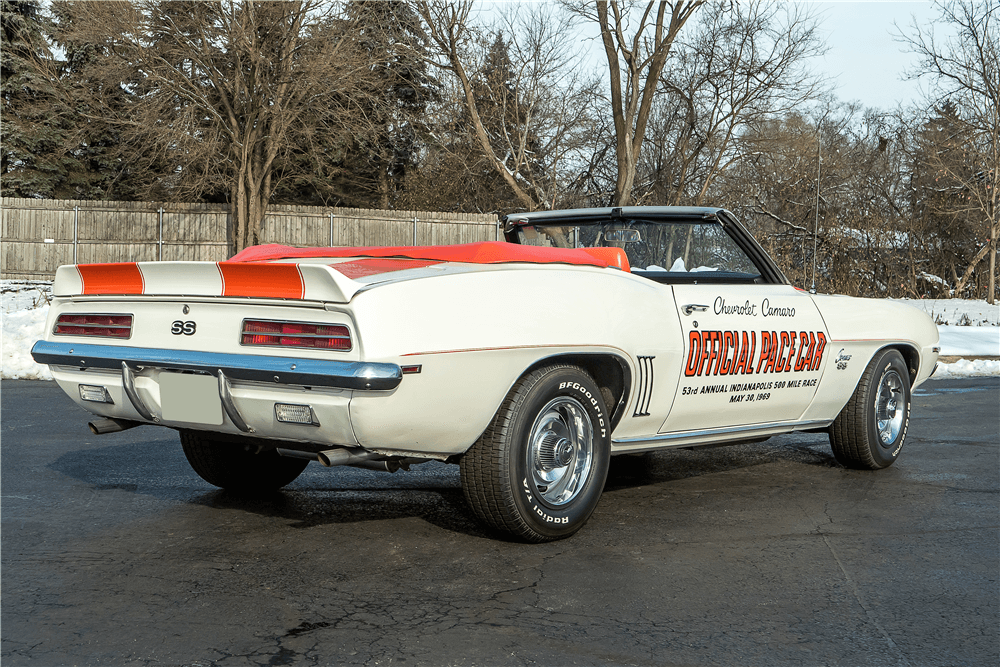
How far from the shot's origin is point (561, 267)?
4051 millimetres

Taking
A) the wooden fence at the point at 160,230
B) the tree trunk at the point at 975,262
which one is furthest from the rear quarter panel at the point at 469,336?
the tree trunk at the point at 975,262

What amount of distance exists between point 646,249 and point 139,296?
101 inches

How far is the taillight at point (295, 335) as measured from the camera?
343cm

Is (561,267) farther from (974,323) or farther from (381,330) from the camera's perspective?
(974,323)

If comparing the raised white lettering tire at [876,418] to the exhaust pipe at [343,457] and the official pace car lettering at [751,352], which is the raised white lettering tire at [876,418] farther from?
the exhaust pipe at [343,457]

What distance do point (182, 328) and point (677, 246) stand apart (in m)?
2.60

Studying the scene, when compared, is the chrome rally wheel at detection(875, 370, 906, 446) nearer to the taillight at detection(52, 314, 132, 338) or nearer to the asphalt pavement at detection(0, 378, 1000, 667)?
the asphalt pavement at detection(0, 378, 1000, 667)

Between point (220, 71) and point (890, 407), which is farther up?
point (220, 71)

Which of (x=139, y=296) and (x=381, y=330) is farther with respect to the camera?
(x=139, y=296)

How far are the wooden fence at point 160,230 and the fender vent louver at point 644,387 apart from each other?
23.8 metres

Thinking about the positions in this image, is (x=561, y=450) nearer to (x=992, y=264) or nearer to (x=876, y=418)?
(x=876, y=418)

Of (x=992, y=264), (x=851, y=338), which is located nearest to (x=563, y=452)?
(x=851, y=338)

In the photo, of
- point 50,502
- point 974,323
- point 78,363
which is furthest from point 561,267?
point 974,323

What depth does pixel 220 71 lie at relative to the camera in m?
24.5
